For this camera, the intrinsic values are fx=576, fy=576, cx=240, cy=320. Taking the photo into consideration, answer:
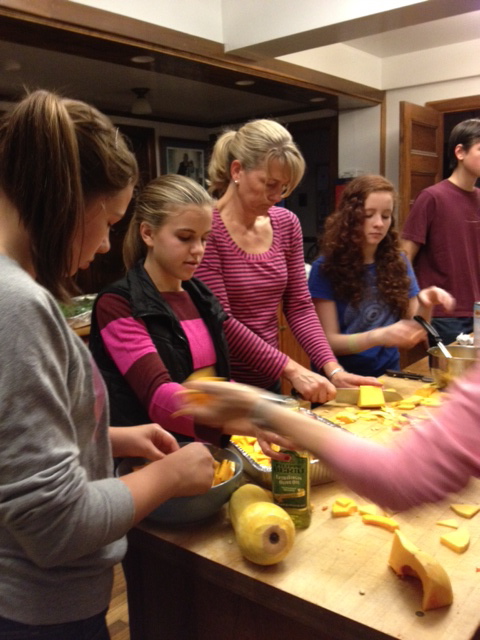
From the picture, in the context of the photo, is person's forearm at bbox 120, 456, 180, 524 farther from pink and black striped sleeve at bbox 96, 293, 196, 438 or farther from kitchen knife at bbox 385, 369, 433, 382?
kitchen knife at bbox 385, 369, 433, 382

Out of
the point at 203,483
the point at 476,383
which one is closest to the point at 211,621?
the point at 203,483

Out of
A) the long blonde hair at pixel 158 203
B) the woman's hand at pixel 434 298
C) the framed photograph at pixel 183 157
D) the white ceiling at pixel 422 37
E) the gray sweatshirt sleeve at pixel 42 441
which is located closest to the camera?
the gray sweatshirt sleeve at pixel 42 441

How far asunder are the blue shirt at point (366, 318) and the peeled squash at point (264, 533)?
117 centimetres

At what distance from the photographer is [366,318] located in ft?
6.77

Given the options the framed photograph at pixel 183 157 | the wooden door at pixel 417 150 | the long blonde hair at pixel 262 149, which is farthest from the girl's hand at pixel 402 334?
the framed photograph at pixel 183 157

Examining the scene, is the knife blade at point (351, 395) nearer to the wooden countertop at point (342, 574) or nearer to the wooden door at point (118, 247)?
the wooden countertop at point (342, 574)

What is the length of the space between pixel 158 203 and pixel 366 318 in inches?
37.5

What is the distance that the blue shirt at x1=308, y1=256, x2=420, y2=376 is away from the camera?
6.77 ft

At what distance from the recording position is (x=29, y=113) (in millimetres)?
695

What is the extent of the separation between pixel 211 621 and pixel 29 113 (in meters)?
0.89

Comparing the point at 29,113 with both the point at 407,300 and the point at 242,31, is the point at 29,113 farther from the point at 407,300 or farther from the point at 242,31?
the point at 242,31

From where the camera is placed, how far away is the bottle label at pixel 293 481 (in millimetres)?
1017

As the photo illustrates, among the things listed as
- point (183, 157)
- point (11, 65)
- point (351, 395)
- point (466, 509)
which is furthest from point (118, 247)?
point (466, 509)

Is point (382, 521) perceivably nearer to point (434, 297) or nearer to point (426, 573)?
point (426, 573)
